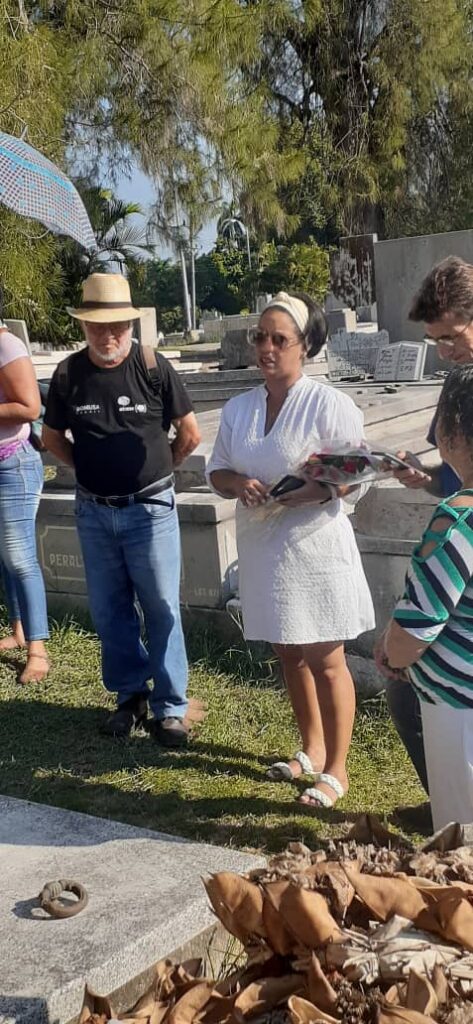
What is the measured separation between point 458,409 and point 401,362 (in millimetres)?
8787

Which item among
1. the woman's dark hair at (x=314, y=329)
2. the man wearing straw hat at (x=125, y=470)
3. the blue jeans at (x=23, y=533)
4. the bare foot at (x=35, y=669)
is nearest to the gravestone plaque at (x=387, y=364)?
the blue jeans at (x=23, y=533)

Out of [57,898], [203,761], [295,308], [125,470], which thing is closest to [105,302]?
[125,470]

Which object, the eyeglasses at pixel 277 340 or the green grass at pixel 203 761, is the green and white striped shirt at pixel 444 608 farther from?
the eyeglasses at pixel 277 340

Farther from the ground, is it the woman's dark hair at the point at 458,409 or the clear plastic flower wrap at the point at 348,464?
the woman's dark hair at the point at 458,409

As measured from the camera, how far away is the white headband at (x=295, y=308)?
3.39m

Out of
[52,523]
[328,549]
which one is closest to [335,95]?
[52,523]

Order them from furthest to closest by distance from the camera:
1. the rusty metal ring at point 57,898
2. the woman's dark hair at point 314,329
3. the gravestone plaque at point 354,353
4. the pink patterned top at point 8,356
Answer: the gravestone plaque at point 354,353, the pink patterned top at point 8,356, the woman's dark hair at point 314,329, the rusty metal ring at point 57,898

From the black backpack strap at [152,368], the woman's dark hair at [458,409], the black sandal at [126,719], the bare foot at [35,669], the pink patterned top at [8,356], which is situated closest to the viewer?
the woman's dark hair at [458,409]

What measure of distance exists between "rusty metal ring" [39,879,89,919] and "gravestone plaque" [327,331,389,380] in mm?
9336

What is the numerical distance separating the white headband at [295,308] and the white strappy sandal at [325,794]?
1.50 meters

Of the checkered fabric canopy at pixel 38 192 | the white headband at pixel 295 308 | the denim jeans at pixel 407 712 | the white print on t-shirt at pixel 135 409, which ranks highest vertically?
the checkered fabric canopy at pixel 38 192

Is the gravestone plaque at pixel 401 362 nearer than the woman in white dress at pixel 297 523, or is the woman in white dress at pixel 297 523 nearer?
the woman in white dress at pixel 297 523

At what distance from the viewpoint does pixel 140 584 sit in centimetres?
406

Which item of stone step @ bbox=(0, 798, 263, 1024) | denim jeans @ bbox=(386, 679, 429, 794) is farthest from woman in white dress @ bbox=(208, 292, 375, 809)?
stone step @ bbox=(0, 798, 263, 1024)
